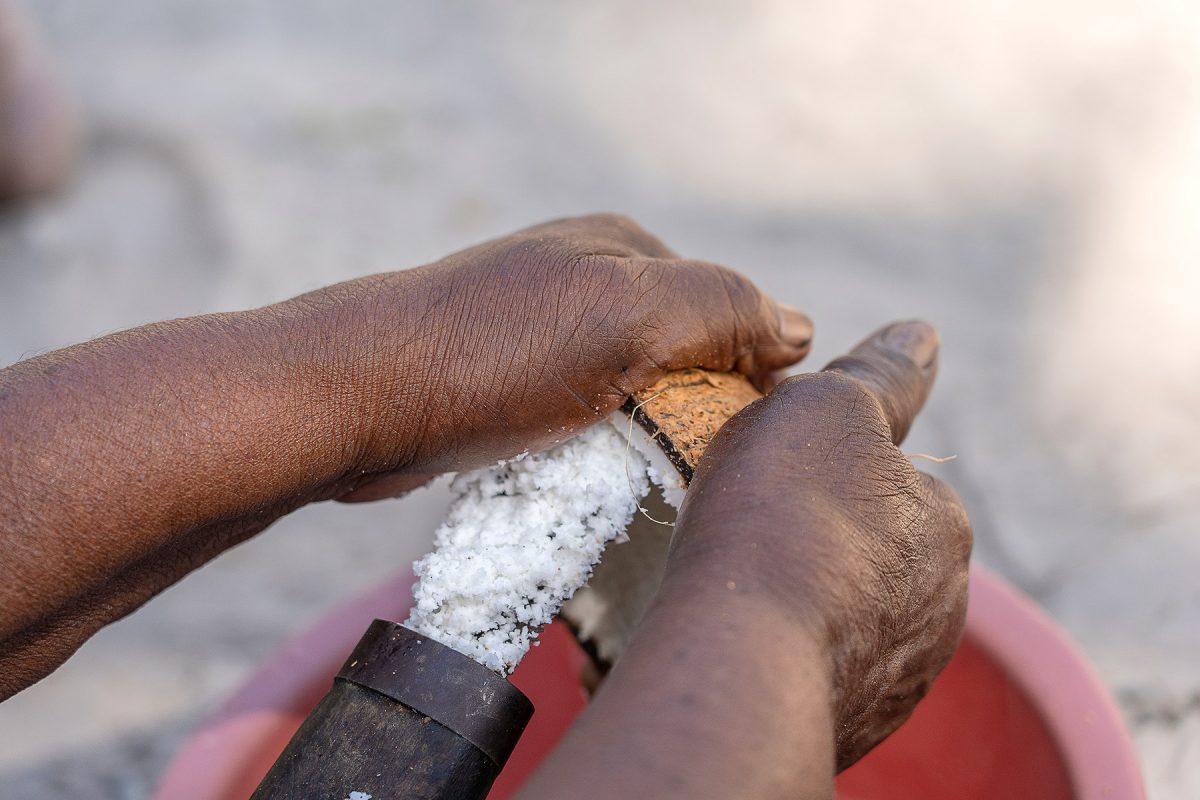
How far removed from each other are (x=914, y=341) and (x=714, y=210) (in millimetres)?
1727

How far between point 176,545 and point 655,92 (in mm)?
2555

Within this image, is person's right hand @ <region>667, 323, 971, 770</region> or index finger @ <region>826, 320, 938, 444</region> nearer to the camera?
person's right hand @ <region>667, 323, 971, 770</region>

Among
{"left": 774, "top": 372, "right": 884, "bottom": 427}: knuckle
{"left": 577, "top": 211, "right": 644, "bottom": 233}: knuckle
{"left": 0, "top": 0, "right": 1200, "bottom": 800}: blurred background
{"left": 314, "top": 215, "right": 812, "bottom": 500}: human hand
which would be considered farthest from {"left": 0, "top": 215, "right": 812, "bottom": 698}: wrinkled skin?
{"left": 0, "top": 0, "right": 1200, "bottom": 800}: blurred background

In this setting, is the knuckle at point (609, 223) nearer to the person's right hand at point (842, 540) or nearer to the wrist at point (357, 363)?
the wrist at point (357, 363)

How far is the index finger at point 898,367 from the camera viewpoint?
Result: 1.24 m

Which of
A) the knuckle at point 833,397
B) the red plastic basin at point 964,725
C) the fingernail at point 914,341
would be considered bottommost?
the red plastic basin at point 964,725

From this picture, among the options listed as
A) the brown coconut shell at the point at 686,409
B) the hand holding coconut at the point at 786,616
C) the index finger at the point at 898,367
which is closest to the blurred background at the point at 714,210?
the index finger at the point at 898,367

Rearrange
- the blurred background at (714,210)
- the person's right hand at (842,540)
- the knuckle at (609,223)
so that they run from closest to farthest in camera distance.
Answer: the person's right hand at (842,540) → the knuckle at (609,223) → the blurred background at (714,210)

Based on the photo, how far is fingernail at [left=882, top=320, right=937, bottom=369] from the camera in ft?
4.45

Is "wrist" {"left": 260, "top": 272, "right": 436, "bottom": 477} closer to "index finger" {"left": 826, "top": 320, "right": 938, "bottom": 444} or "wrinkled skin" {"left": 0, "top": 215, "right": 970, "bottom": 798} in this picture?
"wrinkled skin" {"left": 0, "top": 215, "right": 970, "bottom": 798}

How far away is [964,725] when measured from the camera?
5.17 feet

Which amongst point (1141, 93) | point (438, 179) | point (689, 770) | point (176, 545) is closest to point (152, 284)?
point (438, 179)

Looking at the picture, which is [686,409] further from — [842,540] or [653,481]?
[842,540]

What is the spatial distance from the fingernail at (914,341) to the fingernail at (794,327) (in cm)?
12
